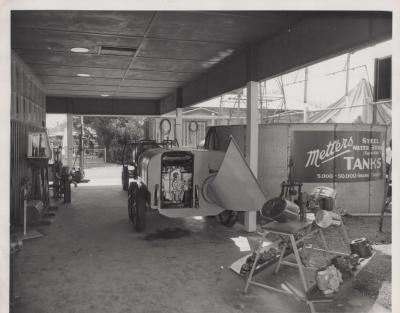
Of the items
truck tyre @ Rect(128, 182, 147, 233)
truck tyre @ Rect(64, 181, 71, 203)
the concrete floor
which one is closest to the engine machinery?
truck tyre @ Rect(128, 182, 147, 233)

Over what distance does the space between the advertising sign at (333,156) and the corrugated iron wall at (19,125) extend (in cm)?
618

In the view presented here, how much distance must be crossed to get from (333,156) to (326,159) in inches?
7.8

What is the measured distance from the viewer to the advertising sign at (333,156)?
28.7 ft

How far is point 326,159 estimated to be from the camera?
8812 mm

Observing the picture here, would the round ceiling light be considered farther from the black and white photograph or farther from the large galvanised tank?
the large galvanised tank

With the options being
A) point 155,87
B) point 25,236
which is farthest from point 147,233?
point 155,87

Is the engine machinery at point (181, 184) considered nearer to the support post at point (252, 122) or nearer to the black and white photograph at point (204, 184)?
the black and white photograph at point (204, 184)

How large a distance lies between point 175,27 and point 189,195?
311 centimetres

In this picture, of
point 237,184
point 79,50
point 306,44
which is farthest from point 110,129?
point 306,44

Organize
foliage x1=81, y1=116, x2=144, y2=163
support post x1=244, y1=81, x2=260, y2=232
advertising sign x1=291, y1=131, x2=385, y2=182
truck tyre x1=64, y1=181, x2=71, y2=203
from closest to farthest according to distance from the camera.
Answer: support post x1=244, y1=81, x2=260, y2=232 < advertising sign x1=291, y1=131, x2=385, y2=182 < truck tyre x1=64, y1=181, x2=71, y2=203 < foliage x1=81, y1=116, x2=144, y2=163

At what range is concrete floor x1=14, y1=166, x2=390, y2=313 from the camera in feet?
13.8

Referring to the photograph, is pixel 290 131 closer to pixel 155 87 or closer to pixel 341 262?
pixel 341 262

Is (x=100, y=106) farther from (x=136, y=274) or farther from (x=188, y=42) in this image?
(x=136, y=274)
